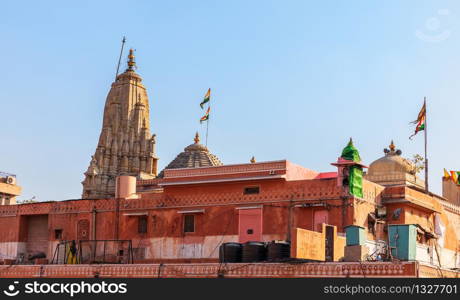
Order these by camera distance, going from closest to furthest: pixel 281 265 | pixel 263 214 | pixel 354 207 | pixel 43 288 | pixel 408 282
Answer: pixel 408 282 < pixel 43 288 < pixel 281 265 < pixel 354 207 < pixel 263 214

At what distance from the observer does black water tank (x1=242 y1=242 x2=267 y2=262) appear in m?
27.6

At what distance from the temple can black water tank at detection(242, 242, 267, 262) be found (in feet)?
0.12

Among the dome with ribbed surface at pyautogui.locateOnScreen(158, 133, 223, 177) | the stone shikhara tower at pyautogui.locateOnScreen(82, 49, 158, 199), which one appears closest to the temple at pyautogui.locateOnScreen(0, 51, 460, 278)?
the dome with ribbed surface at pyautogui.locateOnScreen(158, 133, 223, 177)

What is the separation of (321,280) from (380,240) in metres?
10.1

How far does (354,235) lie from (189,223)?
9.06 metres

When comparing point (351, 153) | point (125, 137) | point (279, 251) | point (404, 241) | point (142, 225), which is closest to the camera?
point (279, 251)

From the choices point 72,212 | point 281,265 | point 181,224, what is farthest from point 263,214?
point 72,212

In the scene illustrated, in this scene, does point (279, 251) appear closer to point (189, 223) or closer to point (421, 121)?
point (189, 223)

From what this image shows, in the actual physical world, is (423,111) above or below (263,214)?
above

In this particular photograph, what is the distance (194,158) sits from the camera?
56812 millimetres

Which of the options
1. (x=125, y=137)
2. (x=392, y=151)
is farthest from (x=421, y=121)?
(x=125, y=137)

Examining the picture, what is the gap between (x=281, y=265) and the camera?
85.5ft

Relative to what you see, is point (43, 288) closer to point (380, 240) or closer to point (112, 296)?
point (112, 296)

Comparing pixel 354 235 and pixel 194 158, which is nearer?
pixel 354 235
